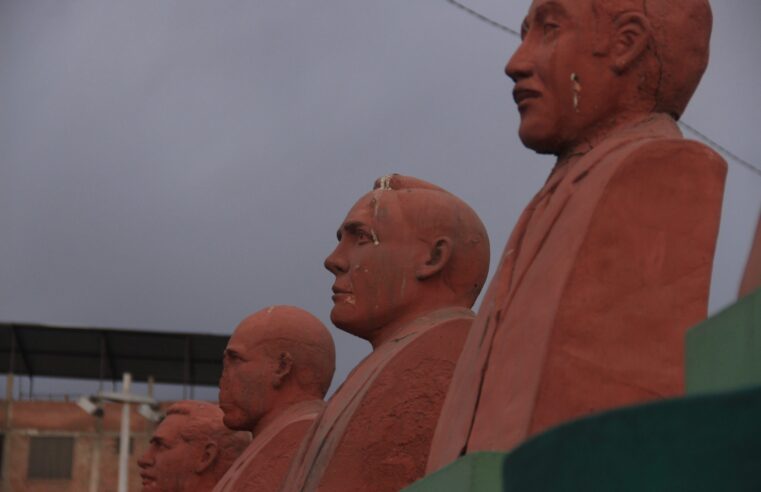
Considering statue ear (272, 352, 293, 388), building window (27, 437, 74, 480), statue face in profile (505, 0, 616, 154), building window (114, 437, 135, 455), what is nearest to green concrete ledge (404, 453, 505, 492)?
statue face in profile (505, 0, 616, 154)

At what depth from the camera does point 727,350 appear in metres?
7.48

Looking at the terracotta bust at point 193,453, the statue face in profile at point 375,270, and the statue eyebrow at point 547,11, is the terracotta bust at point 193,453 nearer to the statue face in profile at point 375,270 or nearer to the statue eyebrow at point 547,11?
the statue face in profile at point 375,270

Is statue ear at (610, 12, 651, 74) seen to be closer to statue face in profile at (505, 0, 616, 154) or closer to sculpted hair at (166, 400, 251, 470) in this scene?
statue face in profile at (505, 0, 616, 154)

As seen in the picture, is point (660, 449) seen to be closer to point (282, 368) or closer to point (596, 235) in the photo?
point (596, 235)

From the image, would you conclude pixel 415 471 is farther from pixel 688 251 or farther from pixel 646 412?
pixel 646 412

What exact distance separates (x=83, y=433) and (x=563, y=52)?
2333 cm

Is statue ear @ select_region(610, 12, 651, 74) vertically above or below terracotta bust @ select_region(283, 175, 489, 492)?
above

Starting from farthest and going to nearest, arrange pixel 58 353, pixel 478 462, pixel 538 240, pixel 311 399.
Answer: pixel 58 353 → pixel 311 399 → pixel 538 240 → pixel 478 462

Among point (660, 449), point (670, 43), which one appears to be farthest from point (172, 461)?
point (660, 449)

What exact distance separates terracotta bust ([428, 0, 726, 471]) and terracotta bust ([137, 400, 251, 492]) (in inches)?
232

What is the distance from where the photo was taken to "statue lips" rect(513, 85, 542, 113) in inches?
371

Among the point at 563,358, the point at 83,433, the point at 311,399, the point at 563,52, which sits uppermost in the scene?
the point at 563,52

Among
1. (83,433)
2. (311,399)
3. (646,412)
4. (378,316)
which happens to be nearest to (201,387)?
(83,433)

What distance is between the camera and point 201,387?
3209 cm
